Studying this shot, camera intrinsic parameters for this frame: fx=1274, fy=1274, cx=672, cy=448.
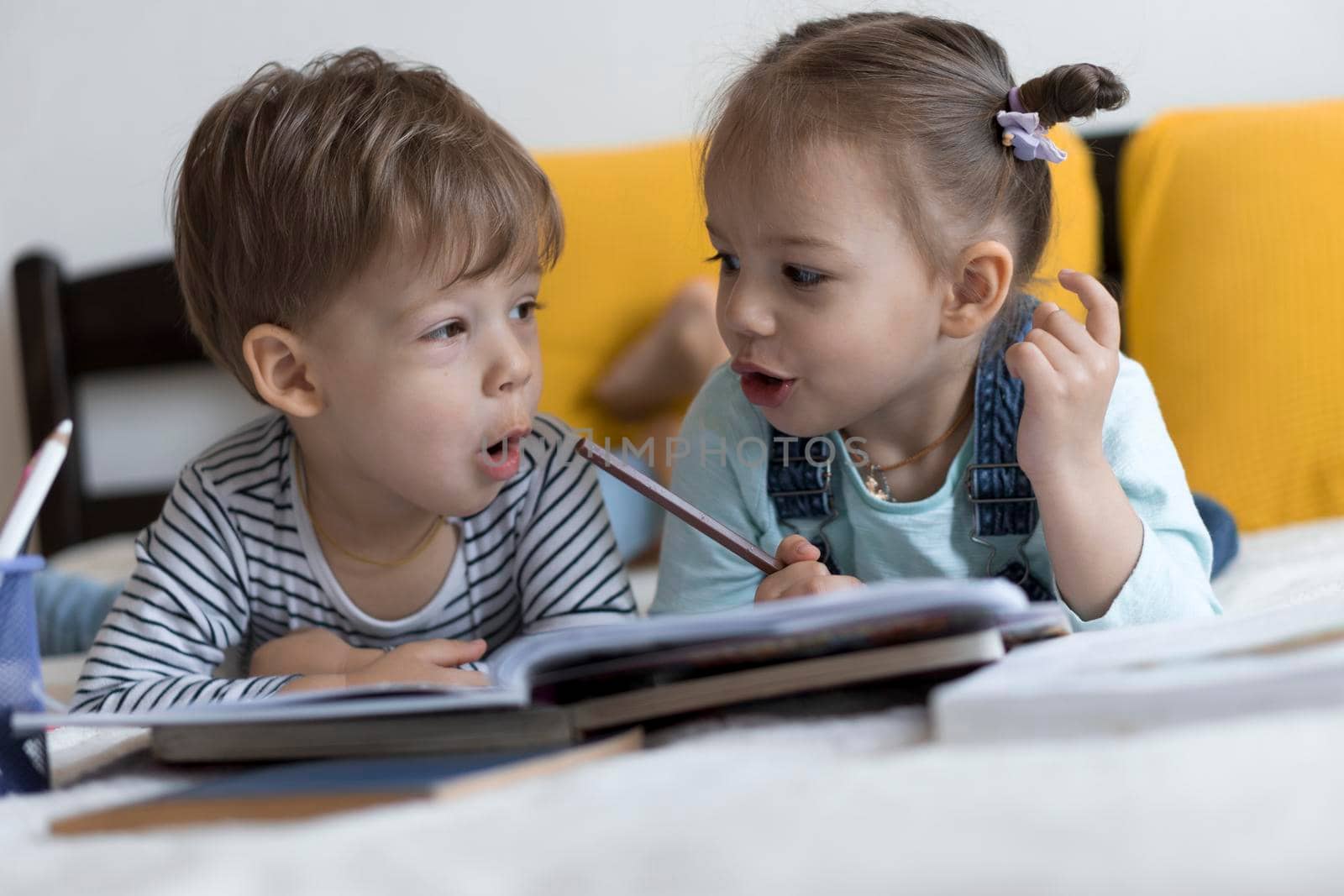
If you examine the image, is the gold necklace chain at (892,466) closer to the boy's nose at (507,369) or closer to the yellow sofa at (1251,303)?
the boy's nose at (507,369)

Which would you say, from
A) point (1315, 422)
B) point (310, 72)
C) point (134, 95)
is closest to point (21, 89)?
point (134, 95)

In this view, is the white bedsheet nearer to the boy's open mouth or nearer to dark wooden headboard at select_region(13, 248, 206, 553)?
the boy's open mouth

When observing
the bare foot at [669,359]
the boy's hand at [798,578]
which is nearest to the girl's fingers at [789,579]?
the boy's hand at [798,578]

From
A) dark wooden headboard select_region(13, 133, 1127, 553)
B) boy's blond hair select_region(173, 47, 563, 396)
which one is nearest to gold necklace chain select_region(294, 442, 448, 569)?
boy's blond hair select_region(173, 47, 563, 396)

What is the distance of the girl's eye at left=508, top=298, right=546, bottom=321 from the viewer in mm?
1047

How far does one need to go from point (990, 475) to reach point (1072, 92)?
29 cm

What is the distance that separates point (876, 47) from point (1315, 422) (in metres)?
0.70

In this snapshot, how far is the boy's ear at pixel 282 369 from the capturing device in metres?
1.04

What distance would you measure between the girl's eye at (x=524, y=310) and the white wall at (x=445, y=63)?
0.49 metres

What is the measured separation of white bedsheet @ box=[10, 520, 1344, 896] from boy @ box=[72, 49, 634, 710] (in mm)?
409

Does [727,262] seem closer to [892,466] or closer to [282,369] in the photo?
[892,466]

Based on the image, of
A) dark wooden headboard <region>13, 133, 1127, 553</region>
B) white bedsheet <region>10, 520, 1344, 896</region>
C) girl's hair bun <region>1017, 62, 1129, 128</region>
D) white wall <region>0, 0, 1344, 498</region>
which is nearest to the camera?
white bedsheet <region>10, 520, 1344, 896</region>

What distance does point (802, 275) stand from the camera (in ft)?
3.13

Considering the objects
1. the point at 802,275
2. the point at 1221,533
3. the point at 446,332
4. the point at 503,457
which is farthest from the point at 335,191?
the point at 1221,533
